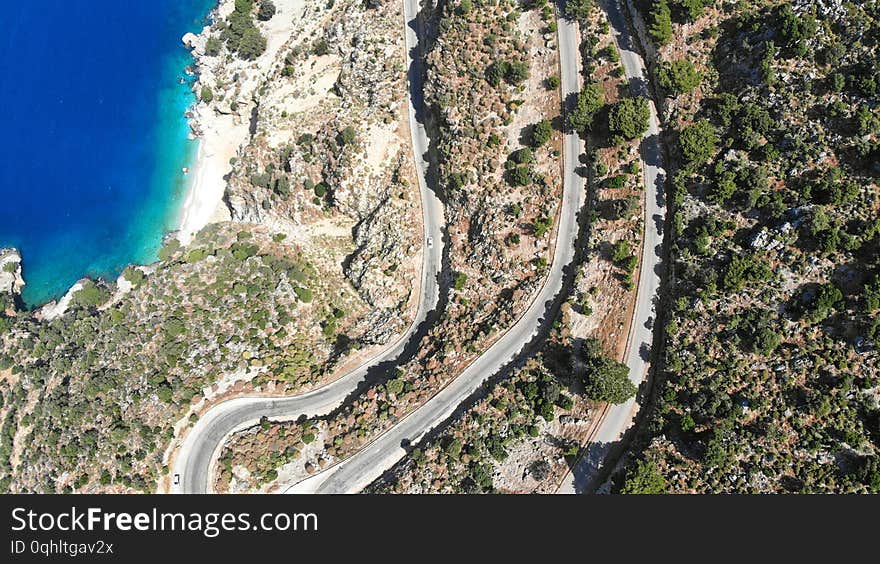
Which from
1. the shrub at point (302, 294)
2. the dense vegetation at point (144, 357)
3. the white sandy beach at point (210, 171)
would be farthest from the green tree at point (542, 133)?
the white sandy beach at point (210, 171)

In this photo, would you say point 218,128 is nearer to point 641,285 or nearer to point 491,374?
point 491,374

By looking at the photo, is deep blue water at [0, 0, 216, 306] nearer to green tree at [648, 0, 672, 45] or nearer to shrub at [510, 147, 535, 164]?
shrub at [510, 147, 535, 164]

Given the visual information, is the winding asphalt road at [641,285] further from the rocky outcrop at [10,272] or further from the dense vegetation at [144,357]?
the rocky outcrop at [10,272]

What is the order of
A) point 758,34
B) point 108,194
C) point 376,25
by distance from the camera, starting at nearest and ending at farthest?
point 758,34, point 376,25, point 108,194

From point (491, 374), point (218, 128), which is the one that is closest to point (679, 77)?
point (491, 374)

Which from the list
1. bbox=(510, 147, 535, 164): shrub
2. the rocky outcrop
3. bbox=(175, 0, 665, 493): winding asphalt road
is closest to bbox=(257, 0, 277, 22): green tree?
bbox=(175, 0, 665, 493): winding asphalt road

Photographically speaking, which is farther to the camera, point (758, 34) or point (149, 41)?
point (149, 41)

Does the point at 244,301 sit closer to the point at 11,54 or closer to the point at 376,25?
the point at 376,25

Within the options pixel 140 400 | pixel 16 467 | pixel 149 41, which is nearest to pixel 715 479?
pixel 140 400
